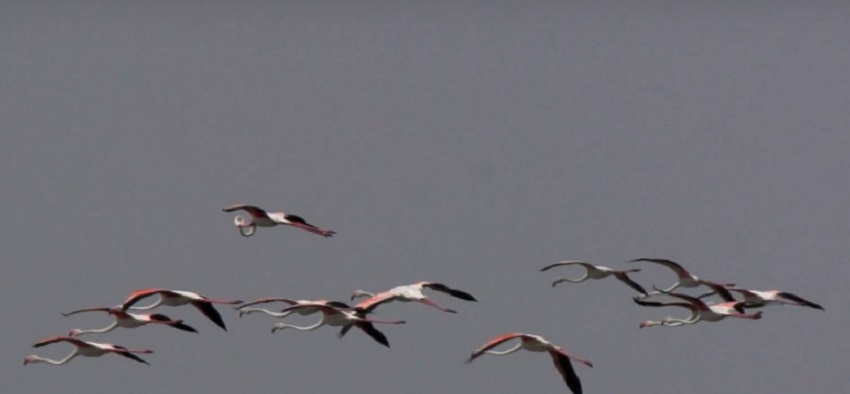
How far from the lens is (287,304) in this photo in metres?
49.0

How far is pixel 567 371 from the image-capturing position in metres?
46.8

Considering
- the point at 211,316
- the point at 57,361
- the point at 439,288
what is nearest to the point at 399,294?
the point at 439,288

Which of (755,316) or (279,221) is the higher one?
(279,221)

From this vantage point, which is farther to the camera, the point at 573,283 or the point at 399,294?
the point at 573,283

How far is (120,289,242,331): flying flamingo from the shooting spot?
150ft

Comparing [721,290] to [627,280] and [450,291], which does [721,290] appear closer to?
[627,280]

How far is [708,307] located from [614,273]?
3232mm

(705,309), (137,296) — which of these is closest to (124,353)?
(137,296)

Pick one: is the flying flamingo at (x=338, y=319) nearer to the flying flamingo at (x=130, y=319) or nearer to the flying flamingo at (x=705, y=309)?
the flying flamingo at (x=130, y=319)

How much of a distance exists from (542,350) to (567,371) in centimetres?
97

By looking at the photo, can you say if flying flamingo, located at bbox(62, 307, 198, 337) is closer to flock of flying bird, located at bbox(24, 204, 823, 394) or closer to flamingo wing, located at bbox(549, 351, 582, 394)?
flock of flying bird, located at bbox(24, 204, 823, 394)

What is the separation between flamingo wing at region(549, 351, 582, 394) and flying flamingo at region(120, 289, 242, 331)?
6.49 metres

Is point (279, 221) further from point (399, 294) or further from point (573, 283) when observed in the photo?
point (573, 283)

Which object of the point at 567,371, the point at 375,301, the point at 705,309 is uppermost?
the point at 375,301
